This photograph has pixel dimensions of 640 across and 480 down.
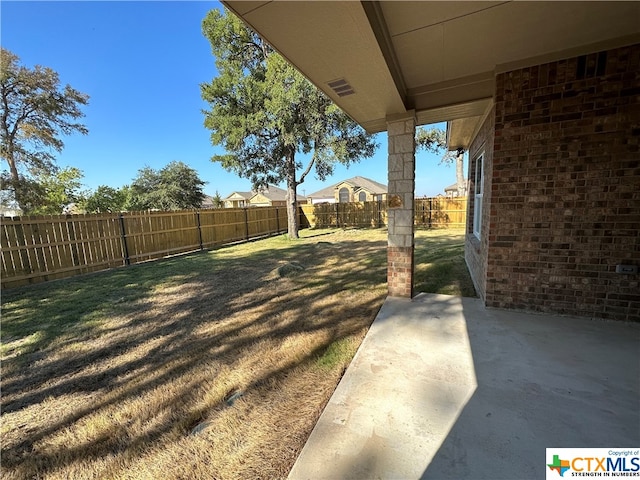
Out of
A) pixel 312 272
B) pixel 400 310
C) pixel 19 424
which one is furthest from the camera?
pixel 312 272

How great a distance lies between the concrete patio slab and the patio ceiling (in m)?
2.73

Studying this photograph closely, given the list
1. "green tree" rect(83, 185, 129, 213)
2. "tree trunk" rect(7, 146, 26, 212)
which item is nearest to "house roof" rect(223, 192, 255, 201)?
"green tree" rect(83, 185, 129, 213)

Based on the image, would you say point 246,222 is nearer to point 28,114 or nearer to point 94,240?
point 94,240

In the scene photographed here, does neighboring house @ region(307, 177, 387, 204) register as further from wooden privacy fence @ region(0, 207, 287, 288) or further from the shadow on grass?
the shadow on grass

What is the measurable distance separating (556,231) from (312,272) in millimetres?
4433

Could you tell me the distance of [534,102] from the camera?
3.08m

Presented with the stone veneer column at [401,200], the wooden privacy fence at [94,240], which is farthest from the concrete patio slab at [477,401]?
the wooden privacy fence at [94,240]

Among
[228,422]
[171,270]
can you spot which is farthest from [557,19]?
[171,270]

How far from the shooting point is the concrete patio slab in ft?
4.91

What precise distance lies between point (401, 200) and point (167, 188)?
2936 cm

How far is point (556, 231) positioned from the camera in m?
3.12

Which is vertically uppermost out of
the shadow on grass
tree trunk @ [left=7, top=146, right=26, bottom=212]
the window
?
tree trunk @ [left=7, top=146, right=26, bottom=212]

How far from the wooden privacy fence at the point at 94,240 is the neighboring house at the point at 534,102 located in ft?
26.2

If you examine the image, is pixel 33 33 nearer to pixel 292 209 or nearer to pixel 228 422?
pixel 292 209
